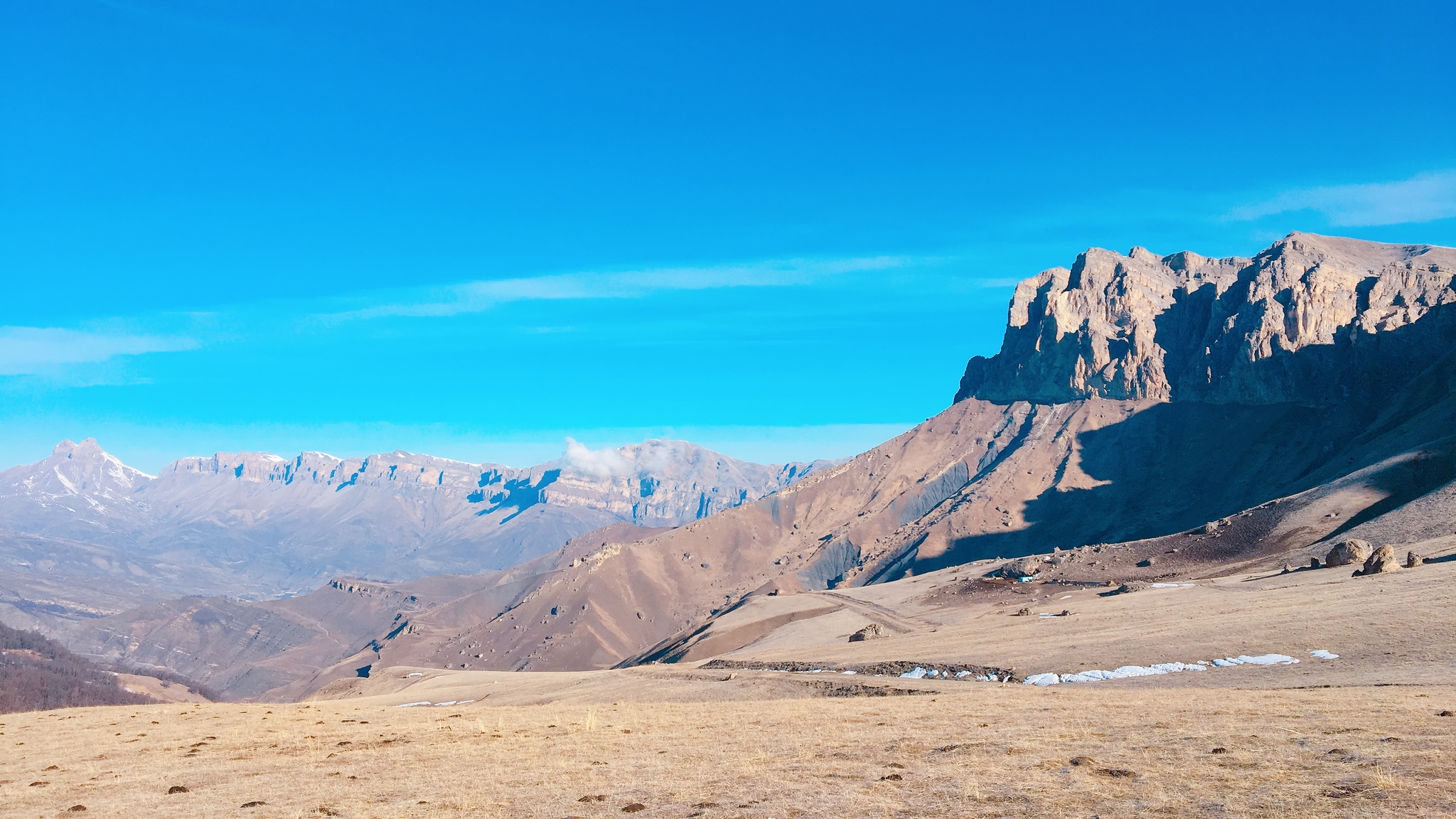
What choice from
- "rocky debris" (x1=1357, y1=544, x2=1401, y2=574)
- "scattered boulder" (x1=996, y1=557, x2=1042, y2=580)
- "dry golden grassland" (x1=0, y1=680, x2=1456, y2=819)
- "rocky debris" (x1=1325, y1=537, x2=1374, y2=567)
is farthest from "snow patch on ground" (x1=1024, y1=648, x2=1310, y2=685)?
"scattered boulder" (x1=996, y1=557, x2=1042, y2=580)

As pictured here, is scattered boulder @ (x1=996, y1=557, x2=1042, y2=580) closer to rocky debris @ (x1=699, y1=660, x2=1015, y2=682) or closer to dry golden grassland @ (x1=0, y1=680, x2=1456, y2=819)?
rocky debris @ (x1=699, y1=660, x2=1015, y2=682)

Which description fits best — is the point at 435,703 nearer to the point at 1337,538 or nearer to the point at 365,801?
the point at 365,801

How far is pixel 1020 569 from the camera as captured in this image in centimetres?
16512

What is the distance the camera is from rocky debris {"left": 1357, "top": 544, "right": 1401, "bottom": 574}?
299 feet

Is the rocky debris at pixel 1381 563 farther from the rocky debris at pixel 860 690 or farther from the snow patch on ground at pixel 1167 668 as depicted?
the rocky debris at pixel 860 690

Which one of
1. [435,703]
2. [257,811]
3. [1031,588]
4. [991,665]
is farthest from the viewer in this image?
[1031,588]

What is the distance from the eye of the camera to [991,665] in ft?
223

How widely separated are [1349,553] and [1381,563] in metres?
10.5

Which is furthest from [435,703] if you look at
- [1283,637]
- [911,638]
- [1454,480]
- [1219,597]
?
[1454,480]

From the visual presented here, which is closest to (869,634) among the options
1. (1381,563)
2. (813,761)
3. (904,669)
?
(904,669)

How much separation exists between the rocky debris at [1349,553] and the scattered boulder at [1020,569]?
183ft

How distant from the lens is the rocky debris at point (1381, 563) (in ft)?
299

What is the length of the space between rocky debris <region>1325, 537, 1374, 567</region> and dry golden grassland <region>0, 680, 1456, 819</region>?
219 ft

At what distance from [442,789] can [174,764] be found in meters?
15.0
